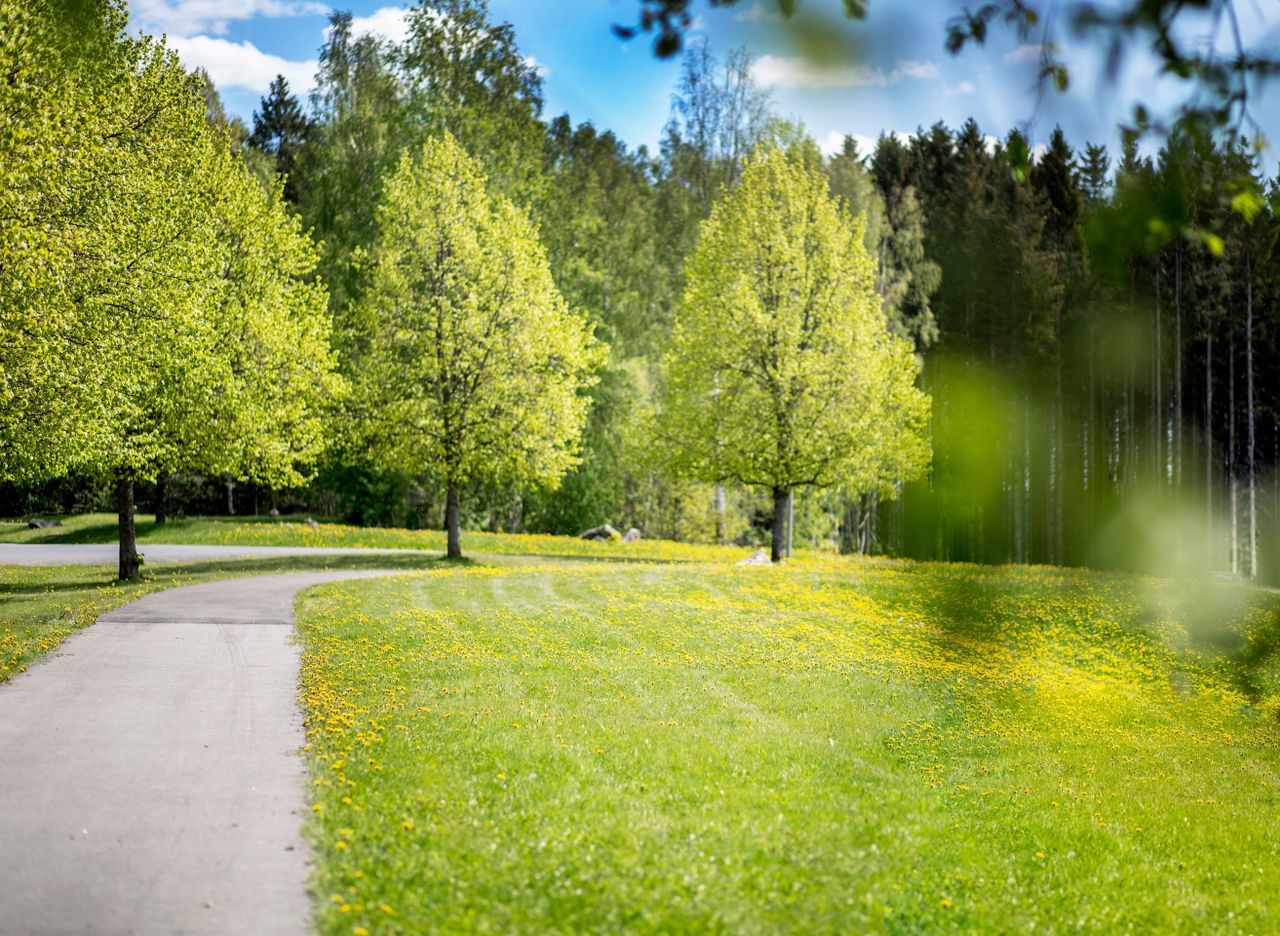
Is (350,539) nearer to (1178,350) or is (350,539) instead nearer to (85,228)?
(85,228)

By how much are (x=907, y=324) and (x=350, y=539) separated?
22.2 meters

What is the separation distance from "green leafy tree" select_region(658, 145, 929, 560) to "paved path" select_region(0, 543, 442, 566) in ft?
28.9

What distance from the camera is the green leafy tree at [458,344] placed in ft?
87.9

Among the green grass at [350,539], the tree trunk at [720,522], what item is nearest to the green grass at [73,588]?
the green grass at [350,539]

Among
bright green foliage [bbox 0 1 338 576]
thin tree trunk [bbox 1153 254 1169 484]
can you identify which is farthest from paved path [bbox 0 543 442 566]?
thin tree trunk [bbox 1153 254 1169 484]

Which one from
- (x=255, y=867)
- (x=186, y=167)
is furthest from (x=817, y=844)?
(x=186, y=167)

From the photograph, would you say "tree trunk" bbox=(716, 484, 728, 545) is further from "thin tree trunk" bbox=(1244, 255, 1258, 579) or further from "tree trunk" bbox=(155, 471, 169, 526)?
"tree trunk" bbox=(155, 471, 169, 526)

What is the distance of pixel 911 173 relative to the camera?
48375mm

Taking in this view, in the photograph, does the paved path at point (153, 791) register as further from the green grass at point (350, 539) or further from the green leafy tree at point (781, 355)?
the green grass at point (350, 539)

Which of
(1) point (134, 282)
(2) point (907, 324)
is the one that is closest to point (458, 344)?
(1) point (134, 282)

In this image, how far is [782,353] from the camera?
92.1 feet

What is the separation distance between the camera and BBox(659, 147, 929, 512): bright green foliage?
91.4ft

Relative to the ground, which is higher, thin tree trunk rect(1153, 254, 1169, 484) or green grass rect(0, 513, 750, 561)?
thin tree trunk rect(1153, 254, 1169, 484)

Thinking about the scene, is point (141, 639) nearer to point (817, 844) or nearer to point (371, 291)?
point (817, 844)
